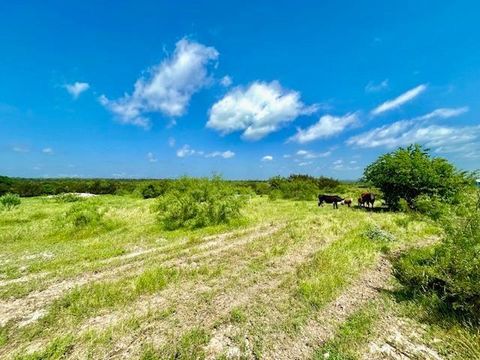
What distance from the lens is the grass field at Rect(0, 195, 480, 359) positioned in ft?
13.4

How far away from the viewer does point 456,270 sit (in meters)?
4.90

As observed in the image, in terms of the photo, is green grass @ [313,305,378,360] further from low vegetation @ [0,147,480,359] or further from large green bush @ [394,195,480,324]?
large green bush @ [394,195,480,324]

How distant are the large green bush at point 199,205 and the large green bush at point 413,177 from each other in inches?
366

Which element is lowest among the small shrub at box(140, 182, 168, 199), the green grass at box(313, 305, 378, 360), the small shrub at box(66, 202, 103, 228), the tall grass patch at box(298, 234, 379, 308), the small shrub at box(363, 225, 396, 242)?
the green grass at box(313, 305, 378, 360)

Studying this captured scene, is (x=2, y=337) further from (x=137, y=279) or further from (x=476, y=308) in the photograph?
(x=476, y=308)

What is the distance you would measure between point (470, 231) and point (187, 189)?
41.5ft

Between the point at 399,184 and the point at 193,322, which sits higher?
the point at 399,184

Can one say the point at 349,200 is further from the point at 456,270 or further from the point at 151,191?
the point at 151,191

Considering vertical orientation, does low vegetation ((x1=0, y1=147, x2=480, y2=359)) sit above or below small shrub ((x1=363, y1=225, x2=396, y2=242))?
below

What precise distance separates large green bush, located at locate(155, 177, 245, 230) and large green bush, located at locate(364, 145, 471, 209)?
930cm

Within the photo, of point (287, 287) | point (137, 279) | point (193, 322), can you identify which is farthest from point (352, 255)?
point (137, 279)

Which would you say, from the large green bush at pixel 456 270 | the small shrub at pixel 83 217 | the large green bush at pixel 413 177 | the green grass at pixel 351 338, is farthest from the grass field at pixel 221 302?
the large green bush at pixel 413 177

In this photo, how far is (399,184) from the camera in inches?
656

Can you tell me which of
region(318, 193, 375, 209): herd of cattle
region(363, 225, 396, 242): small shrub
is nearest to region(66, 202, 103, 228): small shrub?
region(363, 225, 396, 242): small shrub
